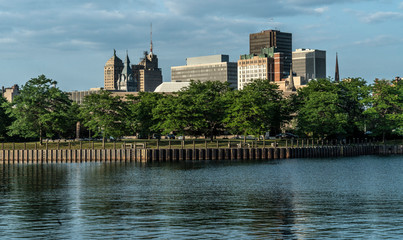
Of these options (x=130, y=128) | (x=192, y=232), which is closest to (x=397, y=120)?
(x=130, y=128)

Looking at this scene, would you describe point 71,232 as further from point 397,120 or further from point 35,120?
point 397,120

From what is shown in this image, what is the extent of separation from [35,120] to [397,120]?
289ft

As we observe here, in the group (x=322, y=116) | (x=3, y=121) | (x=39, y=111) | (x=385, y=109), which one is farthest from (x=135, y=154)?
(x=385, y=109)

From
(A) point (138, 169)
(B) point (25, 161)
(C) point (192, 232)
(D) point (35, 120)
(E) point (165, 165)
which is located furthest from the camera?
(D) point (35, 120)

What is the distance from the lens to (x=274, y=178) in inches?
3738

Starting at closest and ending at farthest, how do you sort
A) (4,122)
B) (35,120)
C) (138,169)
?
(138,169), (35,120), (4,122)

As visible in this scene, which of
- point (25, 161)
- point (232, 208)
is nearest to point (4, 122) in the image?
point (25, 161)

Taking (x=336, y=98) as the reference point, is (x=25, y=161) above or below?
below

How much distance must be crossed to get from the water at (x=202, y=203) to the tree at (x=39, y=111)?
98.9 feet

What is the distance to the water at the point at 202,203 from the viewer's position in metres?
51.3

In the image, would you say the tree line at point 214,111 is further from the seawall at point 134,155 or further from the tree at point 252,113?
the seawall at point 134,155

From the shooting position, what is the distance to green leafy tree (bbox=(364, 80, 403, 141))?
16375 centimetres

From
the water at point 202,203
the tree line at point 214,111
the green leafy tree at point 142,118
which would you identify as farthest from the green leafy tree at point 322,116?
the water at point 202,203

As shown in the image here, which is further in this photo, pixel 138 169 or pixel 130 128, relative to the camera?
pixel 130 128
